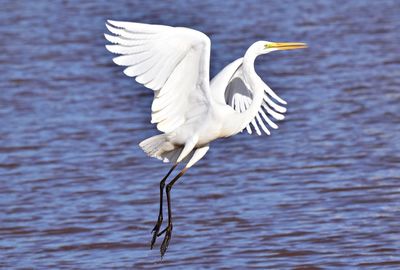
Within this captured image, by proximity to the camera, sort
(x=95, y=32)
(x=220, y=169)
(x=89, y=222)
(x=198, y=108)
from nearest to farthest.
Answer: (x=198, y=108)
(x=89, y=222)
(x=220, y=169)
(x=95, y=32)

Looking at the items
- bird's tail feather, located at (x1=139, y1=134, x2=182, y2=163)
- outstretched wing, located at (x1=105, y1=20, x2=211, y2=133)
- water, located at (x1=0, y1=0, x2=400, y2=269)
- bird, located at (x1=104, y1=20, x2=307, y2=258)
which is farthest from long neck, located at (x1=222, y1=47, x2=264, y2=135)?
water, located at (x1=0, y1=0, x2=400, y2=269)

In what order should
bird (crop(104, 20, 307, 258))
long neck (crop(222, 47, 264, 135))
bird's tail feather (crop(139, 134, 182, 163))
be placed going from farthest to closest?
bird's tail feather (crop(139, 134, 182, 163)), long neck (crop(222, 47, 264, 135)), bird (crop(104, 20, 307, 258))

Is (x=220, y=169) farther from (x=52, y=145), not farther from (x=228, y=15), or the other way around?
(x=228, y=15)

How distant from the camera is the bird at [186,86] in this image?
8.66 metres

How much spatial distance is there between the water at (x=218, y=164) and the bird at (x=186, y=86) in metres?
1.30

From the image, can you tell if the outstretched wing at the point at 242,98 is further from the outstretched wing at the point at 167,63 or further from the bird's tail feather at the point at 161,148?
the bird's tail feather at the point at 161,148

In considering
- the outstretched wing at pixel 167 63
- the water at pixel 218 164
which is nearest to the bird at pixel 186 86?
the outstretched wing at pixel 167 63

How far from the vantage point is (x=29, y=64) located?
18.5m

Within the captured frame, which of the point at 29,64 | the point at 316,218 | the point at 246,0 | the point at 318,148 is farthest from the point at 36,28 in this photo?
the point at 316,218

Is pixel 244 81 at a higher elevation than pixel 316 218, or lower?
higher

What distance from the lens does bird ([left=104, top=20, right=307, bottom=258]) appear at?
8.66 metres

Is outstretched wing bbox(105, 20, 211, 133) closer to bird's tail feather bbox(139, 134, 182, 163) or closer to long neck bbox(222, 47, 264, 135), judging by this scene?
bird's tail feather bbox(139, 134, 182, 163)

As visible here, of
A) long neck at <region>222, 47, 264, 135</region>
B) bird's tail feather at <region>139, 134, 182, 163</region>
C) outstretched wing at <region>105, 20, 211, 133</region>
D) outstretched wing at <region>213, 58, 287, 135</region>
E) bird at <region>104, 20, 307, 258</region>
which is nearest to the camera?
outstretched wing at <region>105, 20, 211, 133</region>

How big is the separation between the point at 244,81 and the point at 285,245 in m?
1.74
